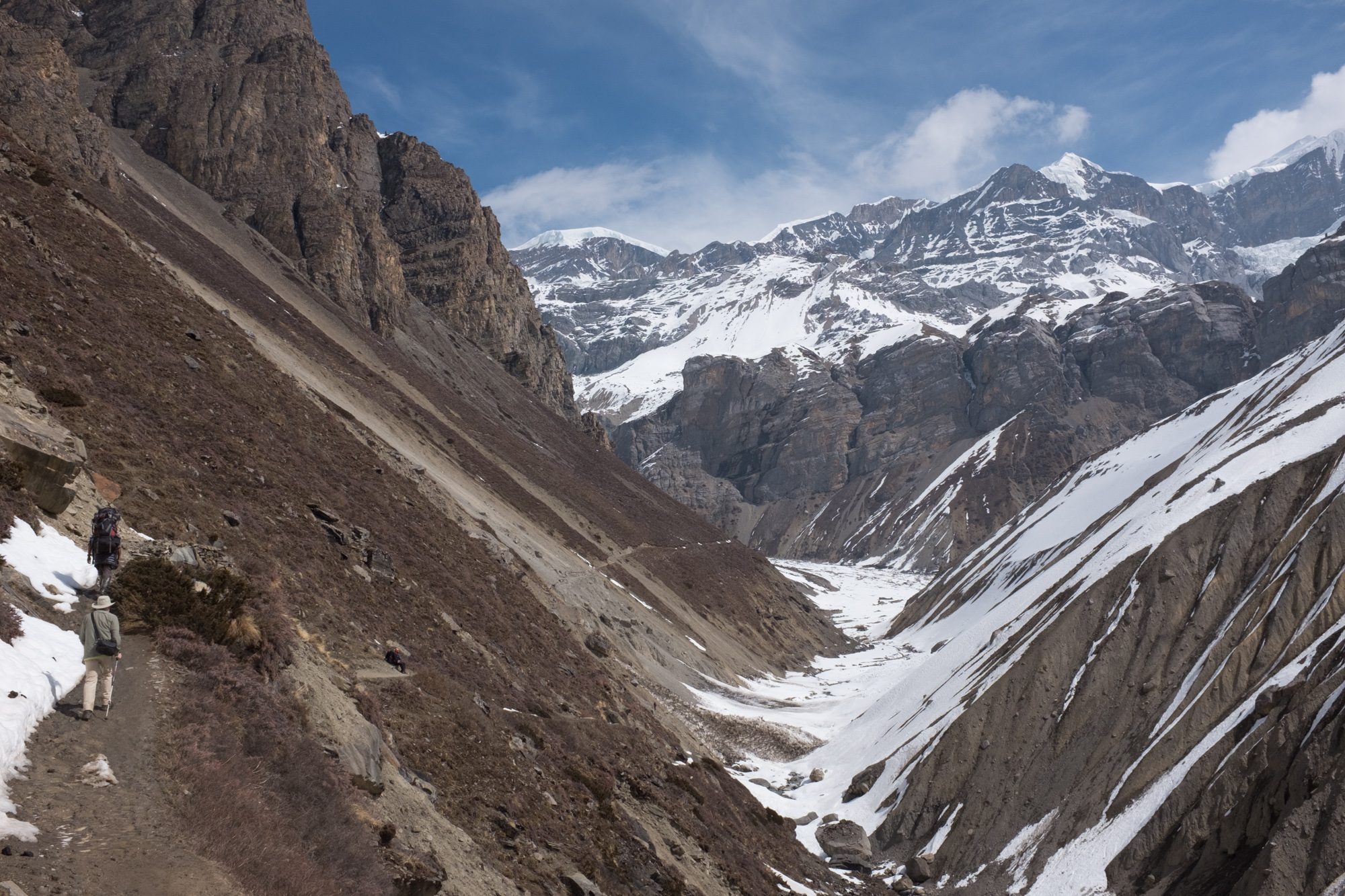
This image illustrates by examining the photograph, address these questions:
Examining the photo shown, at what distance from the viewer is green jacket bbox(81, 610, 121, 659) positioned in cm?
1116

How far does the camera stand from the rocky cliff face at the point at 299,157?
101m

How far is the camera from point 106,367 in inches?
1005

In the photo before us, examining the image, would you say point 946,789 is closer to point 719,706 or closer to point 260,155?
point 719,706

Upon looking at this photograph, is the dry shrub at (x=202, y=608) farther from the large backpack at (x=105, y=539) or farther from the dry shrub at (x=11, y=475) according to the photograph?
the dry shrub at (x=11, y=475)

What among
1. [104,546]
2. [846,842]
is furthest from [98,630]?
[846,842]

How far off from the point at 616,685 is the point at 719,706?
58.6 ft

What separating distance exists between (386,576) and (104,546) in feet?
42.4

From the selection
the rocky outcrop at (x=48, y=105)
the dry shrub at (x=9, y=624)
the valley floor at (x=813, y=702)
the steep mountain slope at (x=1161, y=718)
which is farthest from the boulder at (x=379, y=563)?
the rocky outcrop at (x=48, y=105)

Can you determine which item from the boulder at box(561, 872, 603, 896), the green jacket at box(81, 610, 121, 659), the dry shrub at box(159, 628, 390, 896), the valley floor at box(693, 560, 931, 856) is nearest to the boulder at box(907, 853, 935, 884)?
the valley floor at box(693, 560, 931, 856)

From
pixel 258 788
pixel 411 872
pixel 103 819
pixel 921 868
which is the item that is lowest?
pixel 921 868

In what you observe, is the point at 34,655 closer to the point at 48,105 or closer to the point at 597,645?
the point at 597,645

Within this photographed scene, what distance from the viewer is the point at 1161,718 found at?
30.6 metres

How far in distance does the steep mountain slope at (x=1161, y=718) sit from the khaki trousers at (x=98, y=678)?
71.4 feet

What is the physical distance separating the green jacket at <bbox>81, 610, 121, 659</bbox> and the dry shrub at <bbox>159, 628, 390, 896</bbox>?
3.86 ft
